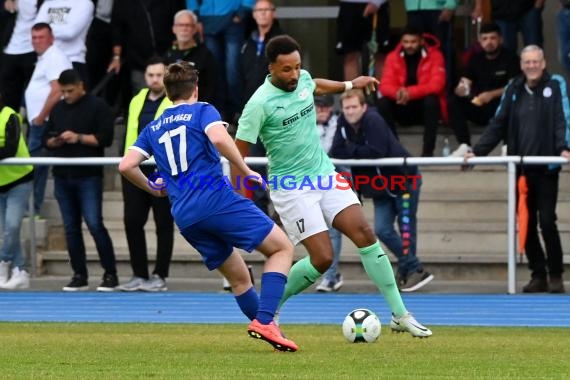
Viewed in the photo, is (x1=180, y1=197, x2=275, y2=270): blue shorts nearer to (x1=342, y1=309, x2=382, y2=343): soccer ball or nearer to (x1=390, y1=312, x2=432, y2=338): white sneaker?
(x1=342, y1=309, x2=382, y2=343): soccer ball

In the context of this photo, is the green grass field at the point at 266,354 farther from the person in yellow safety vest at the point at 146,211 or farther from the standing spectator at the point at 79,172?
the standing spectator at the point at 79,172

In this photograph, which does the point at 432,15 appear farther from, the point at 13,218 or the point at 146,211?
the point at 13,218

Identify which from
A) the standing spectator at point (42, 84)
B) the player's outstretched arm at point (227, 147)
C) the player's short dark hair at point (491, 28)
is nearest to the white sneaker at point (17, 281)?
the standing spectator at point (42, 84)

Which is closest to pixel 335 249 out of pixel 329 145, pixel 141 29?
pixel 329 145

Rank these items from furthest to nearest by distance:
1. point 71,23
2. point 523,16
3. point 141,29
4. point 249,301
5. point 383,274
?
point 141,29 < point 71,23 < point 523,16 < point 383,274 < point 249,301

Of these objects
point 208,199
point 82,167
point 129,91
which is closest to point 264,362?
point 208,199

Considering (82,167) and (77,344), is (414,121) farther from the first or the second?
(77,344)

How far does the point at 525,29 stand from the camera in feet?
58.6

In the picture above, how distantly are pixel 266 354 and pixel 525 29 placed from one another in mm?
8890

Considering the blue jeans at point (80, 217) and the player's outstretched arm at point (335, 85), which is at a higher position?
the player's outstretched arm at point (335, 85)

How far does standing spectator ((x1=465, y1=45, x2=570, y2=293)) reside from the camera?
1529 centimetres

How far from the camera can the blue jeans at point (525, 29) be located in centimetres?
1777

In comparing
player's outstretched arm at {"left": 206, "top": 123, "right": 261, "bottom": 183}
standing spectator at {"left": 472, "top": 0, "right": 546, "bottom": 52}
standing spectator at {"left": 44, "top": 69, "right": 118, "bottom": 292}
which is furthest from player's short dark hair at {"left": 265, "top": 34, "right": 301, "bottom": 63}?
standing spectator at {"left": 472, "top": 0, "right": 546, "bottom": 52}

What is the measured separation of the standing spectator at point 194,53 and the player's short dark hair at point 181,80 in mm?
6937
